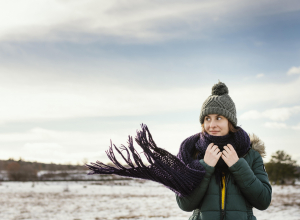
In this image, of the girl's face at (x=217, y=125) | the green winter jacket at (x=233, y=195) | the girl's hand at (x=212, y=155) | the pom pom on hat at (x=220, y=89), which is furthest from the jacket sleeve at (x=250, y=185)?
the pom pom on hat at (x=220, y=89)

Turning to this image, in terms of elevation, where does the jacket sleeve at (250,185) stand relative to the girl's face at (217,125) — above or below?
below

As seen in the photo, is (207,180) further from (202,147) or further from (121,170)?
(121,170)

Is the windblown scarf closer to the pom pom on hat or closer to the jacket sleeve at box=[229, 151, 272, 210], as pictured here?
the jacket sleeve at box=[229, 151, 272, 210]

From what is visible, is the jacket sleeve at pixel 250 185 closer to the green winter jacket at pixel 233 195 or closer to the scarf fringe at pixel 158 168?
the green winter jacket at pixel 233 195

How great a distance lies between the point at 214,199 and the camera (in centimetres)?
185

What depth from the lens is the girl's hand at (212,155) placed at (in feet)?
6.12

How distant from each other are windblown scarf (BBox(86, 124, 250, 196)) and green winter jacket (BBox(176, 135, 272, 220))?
6 cm

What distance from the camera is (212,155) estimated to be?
73.8 inches

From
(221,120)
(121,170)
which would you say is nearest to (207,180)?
(221,120)

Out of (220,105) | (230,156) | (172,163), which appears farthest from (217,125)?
(172,163)

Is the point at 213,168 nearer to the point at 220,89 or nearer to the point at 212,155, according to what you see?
the point at 212,155

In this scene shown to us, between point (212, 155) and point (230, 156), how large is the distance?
0.39 ft

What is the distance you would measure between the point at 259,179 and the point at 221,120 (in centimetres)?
48

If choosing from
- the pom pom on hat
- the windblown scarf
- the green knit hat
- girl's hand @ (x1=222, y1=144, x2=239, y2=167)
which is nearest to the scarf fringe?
the windblown scarf
